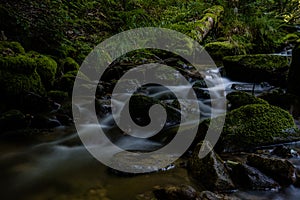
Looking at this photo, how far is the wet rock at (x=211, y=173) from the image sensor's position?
304 cm

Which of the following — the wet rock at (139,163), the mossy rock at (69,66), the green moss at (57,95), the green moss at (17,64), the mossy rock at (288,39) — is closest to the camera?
the wet rock at (139,163)

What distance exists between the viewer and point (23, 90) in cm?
517

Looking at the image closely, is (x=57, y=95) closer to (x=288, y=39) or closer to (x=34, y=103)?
(x=34, y=103)

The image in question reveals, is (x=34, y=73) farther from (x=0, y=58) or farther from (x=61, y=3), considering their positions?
(x=61, y=3)

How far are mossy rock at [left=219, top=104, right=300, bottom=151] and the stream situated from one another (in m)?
0.27

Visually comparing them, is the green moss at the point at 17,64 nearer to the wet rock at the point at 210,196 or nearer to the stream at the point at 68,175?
the stream at the point at 68,175

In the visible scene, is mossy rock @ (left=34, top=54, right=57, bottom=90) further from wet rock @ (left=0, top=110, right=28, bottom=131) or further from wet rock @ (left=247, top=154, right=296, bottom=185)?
wet rock @ (left=247, top=154, right=296, bottom=185)

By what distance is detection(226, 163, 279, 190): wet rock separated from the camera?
3.09 meters

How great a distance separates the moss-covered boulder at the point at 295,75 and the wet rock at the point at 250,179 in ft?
12.6

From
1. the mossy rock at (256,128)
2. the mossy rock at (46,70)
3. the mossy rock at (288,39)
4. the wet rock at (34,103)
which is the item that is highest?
the mossy rock at (288,39)

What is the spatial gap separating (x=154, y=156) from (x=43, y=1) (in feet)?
22.0

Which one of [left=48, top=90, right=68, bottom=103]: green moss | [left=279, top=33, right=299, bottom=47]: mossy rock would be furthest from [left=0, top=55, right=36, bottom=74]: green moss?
[left=279, top=33, right=299, bottom=47]: mossy rock

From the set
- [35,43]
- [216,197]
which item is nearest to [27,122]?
[35,43]

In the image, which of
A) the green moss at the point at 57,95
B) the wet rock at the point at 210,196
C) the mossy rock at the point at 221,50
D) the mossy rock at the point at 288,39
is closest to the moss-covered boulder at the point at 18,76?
the green moss at the point at 57,95
